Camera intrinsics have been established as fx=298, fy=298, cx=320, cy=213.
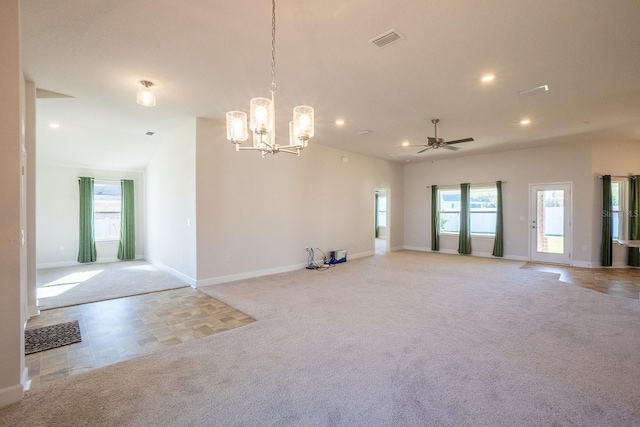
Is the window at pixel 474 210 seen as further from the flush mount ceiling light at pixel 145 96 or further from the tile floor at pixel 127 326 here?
the flush mount ceiling light at pixel 145 96

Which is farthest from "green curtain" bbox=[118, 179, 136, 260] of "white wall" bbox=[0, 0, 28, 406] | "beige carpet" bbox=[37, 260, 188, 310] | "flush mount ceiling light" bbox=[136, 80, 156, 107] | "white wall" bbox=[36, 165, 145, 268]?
"white wall" bbox=[0, 0, 28, 406]

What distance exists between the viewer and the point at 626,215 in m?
6.95

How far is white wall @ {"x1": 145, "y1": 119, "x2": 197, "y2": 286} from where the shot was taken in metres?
5.36

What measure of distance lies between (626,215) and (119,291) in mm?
10782

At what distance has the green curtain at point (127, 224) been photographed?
8227 millimetres

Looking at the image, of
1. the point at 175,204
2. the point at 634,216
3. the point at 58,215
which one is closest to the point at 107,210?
the point at 58,215

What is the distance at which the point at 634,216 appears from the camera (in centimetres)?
680

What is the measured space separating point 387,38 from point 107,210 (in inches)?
341

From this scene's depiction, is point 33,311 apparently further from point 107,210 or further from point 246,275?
point 107,210

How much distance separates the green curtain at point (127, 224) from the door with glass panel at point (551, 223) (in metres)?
10.8

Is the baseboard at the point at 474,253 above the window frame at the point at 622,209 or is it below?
below

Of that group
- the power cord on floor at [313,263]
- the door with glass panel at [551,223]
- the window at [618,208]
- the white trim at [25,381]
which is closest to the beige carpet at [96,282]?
the white trim at [25,381]

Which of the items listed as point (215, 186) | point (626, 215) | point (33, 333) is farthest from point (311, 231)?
point (626, 215)

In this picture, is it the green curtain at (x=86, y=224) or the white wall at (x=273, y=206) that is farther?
the green curtain at (x=86, y=224)
